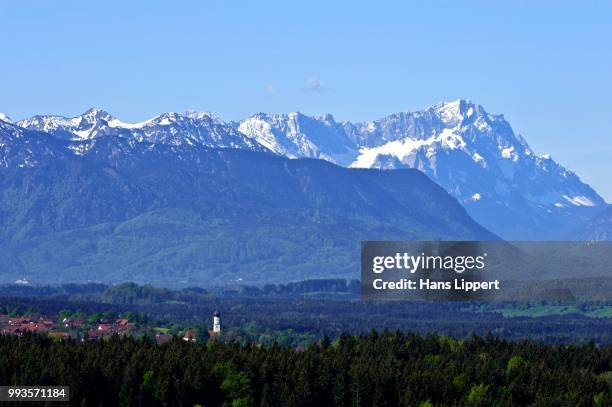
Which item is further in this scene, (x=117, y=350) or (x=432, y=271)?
(x=117, y=350)

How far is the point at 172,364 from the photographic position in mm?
185000

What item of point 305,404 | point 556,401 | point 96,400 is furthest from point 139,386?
point 556,401

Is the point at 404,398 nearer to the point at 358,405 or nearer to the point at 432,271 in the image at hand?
the point at 358,405

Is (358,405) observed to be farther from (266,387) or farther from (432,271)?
(432,271)

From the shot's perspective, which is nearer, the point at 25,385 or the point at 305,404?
the point at 25,385

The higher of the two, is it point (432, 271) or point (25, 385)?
point (432, 271)

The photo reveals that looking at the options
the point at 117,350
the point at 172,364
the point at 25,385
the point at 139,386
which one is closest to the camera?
the point at 25,385

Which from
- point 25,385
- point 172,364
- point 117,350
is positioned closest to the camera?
point 25,385

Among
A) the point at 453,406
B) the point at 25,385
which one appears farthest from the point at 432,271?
the point at 25,385

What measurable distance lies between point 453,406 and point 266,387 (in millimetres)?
19367

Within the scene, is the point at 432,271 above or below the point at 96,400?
above

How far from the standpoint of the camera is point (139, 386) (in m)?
174

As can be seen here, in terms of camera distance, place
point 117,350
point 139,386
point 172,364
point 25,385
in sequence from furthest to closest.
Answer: point 117,350
point 172,364
point 139,386
point 25,385

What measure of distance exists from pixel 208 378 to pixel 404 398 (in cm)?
2063
